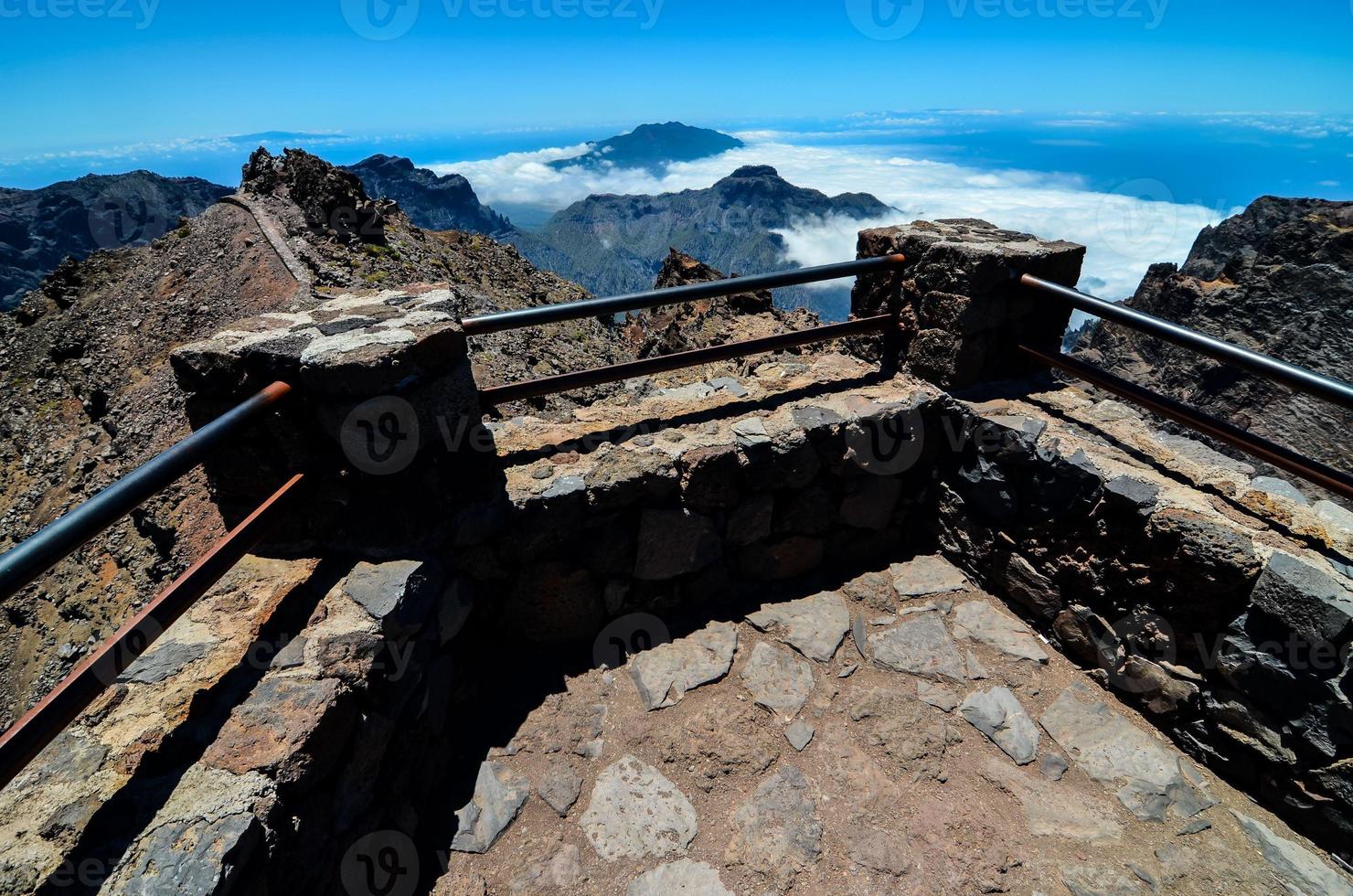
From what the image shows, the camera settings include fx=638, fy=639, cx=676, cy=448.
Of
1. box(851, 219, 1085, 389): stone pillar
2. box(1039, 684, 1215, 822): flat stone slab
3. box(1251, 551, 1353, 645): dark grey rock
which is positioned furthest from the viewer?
box(851, 219, 1085, 389): stone pillar

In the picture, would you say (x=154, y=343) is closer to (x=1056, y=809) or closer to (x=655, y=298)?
(x=655, y=298)

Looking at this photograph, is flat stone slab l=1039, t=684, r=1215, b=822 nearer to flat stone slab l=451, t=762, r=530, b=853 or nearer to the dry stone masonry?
the dry stone masonry

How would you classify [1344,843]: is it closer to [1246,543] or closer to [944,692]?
[1246,543]

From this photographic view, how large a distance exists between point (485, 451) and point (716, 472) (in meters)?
1.35

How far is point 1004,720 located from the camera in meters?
3.50

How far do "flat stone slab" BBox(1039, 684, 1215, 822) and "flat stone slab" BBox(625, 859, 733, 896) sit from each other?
1.98 meters

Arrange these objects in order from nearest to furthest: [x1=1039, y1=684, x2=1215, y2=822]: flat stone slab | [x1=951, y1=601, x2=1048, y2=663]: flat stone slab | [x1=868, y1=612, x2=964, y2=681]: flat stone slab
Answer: [x1=1039, y1=684, x2=1215, y2=822]: flat stone slab
[x1=868, y1=612, x2=964, y2=681]: flat stone slab
[x1=951, y1=601, x2=1048, y2=663]: flat stone slab

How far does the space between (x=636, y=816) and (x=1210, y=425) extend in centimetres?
351

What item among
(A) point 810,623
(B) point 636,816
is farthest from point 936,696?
(B) point 636,816

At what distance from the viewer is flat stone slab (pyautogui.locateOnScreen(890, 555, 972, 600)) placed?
Result: 437 centimetres

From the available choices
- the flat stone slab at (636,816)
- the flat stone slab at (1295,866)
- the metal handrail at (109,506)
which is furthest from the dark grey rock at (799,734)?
the metal handrail at (109,506)

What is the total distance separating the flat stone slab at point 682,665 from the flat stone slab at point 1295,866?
256 cm

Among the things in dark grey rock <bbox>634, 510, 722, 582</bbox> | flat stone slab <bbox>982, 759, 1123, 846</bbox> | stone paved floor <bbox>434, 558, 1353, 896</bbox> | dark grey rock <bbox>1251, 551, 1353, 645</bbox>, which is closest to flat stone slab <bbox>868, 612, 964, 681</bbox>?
stone paved floor <bbox>434, 558, 1353, 896</bbox>

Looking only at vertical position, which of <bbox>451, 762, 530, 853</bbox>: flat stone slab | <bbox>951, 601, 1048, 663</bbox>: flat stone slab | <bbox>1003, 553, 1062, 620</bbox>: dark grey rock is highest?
<bbox>1003, 553, 1062, 620</bbox>: dark grey rock
